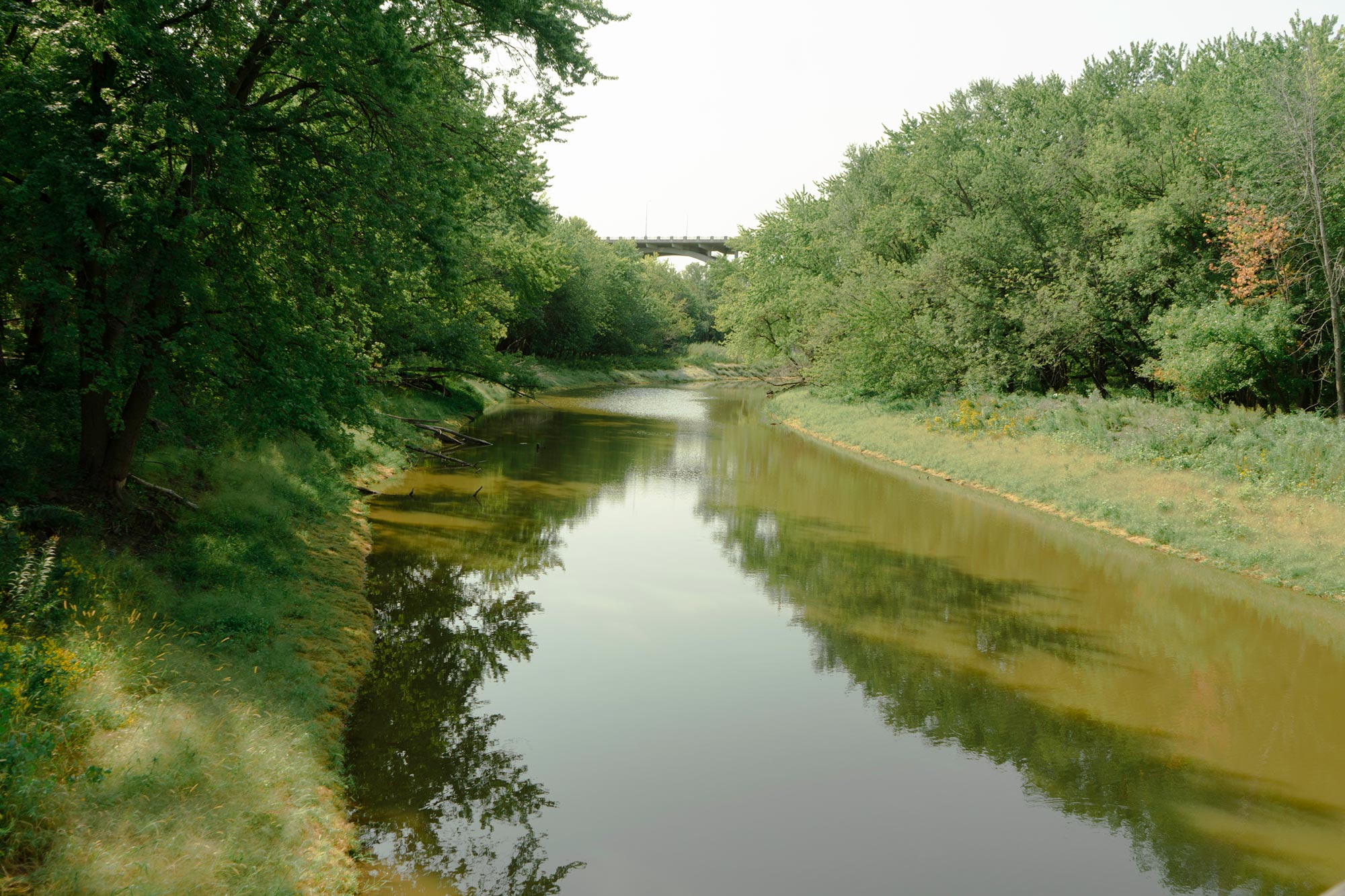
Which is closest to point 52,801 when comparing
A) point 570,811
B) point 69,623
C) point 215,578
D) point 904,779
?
point 69,623

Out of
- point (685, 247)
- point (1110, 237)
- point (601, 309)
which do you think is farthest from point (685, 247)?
point (1110, 237)

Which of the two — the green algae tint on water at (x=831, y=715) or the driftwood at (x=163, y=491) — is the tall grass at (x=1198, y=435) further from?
the driftwood at (x=163, y=491)

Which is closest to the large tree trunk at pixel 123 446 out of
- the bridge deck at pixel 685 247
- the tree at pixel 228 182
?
the tree at pixel 228 182

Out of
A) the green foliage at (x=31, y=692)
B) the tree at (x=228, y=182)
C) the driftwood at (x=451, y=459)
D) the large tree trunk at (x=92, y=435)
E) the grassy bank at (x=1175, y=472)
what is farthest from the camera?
the driftwood at (x=451, y=459)

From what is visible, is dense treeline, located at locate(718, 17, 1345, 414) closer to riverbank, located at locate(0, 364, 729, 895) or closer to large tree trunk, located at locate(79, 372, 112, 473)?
riverbank, located at locate(0, 364, 729, 895)

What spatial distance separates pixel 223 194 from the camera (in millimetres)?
9648

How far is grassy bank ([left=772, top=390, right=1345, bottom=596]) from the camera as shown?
16094 millimetres

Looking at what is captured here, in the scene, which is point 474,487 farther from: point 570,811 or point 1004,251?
point 1004,251

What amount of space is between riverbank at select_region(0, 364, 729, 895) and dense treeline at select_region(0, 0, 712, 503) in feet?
5.06

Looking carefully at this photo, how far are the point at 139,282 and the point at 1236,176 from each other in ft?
94.2

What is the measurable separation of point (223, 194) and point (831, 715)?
9.41 m

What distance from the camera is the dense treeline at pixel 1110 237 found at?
22.6 meters

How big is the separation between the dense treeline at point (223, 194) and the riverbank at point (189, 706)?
154 cm

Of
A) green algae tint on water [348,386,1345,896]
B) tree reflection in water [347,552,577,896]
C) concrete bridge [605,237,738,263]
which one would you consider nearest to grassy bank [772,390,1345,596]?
green algae tint on water [348,386,1345,896]
